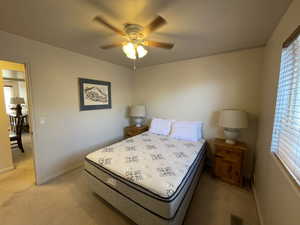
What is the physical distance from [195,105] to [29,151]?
465cm

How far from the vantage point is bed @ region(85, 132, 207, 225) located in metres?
1.23

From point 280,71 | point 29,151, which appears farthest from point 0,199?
point 280,71

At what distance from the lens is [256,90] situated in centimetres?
230

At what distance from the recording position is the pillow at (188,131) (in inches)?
104

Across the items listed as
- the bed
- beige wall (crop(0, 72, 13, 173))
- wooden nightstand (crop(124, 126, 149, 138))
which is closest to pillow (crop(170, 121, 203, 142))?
the bed

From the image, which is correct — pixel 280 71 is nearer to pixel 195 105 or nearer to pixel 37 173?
pixel 195 105

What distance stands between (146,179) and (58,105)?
218 centimetres

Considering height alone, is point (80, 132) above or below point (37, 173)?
above

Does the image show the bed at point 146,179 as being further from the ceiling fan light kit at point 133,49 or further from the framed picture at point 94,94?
the ceiling fan light kit at point 133,49

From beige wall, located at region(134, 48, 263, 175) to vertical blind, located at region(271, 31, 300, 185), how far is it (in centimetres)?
107

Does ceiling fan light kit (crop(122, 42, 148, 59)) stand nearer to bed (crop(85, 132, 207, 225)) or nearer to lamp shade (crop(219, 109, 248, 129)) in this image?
bed (crop(85, 132, 207, 225))

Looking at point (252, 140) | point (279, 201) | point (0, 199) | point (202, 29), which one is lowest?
point (0, 199)

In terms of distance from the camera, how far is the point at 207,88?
8.98 ft

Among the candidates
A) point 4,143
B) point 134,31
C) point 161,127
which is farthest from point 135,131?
point 4,143
